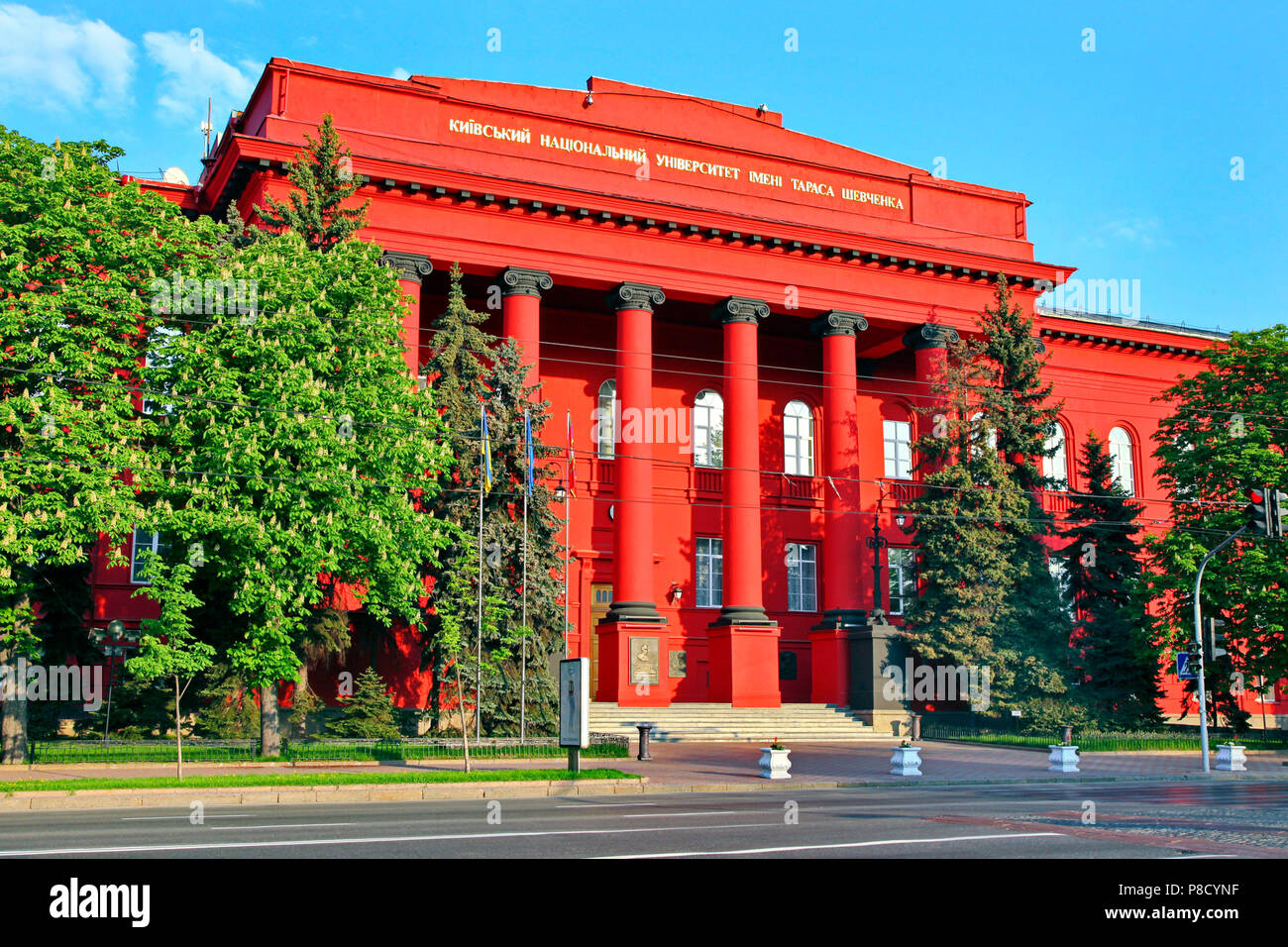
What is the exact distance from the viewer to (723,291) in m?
36.8

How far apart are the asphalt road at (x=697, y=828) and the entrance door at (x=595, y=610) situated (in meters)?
18.2

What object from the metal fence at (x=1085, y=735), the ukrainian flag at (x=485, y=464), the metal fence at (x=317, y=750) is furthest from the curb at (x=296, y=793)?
the metal fence at (x=1085, y=735)

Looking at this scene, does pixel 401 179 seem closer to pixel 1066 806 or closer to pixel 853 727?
pixel 853 727

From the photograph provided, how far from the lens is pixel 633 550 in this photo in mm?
33562

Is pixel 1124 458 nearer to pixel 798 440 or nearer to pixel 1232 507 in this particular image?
pixel 1232 507

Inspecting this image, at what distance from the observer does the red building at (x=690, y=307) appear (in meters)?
32.8

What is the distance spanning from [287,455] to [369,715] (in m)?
7.43

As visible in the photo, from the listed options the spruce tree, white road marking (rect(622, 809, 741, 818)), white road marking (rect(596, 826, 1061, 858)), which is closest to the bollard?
white road marking (rect(622, 809, 741, 818))

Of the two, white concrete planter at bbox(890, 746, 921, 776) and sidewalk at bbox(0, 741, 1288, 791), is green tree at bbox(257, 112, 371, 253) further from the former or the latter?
white concrete planter at bbox(890, 746, 921, 776)

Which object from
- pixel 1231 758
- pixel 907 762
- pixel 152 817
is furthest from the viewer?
pixel 1231 758

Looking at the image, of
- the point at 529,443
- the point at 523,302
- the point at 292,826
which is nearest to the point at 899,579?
the point at 523,302

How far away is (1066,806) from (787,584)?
82.1 ft

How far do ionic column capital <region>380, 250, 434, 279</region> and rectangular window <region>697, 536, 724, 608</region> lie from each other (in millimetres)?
14042
